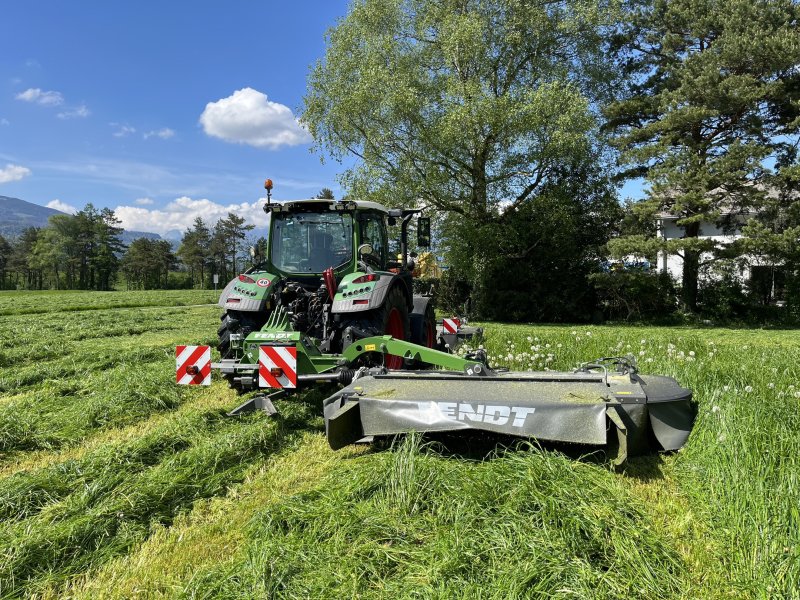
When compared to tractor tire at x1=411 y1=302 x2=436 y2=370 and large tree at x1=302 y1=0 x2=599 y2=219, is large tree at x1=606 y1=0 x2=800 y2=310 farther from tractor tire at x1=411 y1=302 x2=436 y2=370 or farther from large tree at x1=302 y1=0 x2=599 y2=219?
tractor tire at x1=411 y1=302 x2=436 y2=370

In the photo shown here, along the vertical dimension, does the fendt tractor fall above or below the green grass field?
above

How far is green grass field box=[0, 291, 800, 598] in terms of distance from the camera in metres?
2.35

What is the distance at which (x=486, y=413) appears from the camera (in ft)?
12.0

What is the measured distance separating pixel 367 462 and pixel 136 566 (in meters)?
1.55

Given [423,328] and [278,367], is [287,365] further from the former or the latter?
[423,328]

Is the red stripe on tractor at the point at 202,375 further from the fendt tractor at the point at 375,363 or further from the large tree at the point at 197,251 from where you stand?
the large tree at the point at 197,251

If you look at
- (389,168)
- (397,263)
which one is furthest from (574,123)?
(397,263)

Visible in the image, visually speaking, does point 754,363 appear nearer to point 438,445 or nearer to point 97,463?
point 438,445

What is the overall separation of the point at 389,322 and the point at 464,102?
11265 millimetres

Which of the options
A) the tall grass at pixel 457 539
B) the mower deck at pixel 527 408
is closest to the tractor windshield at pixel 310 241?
the mower deck at pixel 527 408

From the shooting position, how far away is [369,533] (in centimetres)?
277

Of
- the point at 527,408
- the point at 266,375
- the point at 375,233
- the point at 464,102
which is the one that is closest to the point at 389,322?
the point at 375,233

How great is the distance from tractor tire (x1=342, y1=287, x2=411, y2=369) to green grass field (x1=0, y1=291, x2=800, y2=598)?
1084 millimetres

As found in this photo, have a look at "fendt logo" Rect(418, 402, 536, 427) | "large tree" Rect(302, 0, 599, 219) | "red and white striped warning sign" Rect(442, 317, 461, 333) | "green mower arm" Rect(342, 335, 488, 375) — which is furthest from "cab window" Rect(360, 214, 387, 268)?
"large tree" Rect(302, 0, 599, 219)
